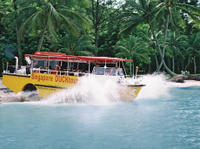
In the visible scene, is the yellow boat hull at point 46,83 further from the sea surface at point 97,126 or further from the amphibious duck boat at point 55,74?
the sea surface at point 97,126

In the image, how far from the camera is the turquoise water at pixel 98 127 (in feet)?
26.6

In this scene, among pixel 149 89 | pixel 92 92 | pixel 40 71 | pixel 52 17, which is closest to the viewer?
pixel 92 92

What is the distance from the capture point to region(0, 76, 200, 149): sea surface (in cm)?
810

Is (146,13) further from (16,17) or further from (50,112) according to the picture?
(50,112)

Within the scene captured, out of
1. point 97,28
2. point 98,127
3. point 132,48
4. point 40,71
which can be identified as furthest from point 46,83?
point 97,28

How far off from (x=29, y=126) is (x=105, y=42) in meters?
30.1

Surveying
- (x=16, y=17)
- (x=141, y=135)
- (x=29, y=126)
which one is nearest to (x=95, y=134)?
(x=141, y=135)

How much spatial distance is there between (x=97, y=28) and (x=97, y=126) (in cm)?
2854

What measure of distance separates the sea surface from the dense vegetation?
11924mm

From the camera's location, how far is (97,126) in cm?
1016

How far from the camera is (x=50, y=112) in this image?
41.4 ft

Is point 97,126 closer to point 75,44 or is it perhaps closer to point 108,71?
point 108,71

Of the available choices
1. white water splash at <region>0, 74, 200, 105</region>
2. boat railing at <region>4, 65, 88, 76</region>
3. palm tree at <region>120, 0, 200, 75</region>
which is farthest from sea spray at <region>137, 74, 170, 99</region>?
palm tree at <region>120, 0, 200, 75</region>

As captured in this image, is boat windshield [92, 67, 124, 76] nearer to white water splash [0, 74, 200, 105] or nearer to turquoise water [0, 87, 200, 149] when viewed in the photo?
white water splash [0, 74, 200, 105]
